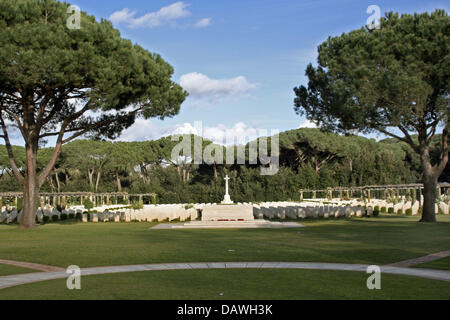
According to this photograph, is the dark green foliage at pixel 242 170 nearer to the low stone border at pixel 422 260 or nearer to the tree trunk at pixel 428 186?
the tree trunk at pixel 428 186

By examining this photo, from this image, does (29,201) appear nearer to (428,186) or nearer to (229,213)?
(229,213)

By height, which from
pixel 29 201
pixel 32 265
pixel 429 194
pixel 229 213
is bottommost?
→ pixel 32 265

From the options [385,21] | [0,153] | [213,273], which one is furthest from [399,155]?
[213,273]

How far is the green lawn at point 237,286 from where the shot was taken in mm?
6539

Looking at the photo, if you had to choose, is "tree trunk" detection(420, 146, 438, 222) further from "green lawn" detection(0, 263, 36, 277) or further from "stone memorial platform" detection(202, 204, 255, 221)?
"green lawn" detection(0, 263, 36, 277)

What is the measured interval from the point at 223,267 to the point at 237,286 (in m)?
1.91

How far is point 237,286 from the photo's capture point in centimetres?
721

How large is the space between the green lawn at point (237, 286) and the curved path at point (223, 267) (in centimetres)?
41

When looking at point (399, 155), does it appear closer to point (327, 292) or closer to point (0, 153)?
point (0, 153)

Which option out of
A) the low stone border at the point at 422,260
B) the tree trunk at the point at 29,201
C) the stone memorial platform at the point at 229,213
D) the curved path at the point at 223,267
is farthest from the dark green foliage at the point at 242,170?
the curved path at the point at 223,267

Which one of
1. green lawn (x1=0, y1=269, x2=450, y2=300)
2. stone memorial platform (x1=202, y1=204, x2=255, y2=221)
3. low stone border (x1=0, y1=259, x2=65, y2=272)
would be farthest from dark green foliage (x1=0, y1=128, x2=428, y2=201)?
green lawn (x1=0, y1=269, x2=450, y2=300)

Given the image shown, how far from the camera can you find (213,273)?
331 inches

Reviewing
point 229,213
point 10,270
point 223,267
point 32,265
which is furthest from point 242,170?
point 10,270

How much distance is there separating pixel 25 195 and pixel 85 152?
29829 mm
